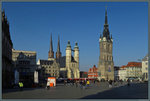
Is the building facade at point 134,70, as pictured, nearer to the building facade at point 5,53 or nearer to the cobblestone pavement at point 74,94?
the building facade at point 5,53

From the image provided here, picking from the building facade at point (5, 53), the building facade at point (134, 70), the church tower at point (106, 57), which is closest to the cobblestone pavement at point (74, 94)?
the building facade at point (5, 53)

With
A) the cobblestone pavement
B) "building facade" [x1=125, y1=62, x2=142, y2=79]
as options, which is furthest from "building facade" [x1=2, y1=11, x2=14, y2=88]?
"building facade" [x1=125, y1=62, x2=142, y2=79]

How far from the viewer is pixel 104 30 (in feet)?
650

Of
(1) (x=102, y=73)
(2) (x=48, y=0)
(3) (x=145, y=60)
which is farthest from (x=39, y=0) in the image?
(1) (x=102, y=73)

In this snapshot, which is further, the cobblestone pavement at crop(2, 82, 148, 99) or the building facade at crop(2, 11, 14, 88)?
the building facade at crop(2, 11, 14, 88)

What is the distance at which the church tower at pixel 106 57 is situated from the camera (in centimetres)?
18750

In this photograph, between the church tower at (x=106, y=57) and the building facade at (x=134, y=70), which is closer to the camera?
the building facade at (x=134, y=70)

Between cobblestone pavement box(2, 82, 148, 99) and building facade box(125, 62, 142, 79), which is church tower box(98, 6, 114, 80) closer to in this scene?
building facade box(125, 62, 142, 79)

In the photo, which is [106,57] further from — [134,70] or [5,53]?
[5,53]

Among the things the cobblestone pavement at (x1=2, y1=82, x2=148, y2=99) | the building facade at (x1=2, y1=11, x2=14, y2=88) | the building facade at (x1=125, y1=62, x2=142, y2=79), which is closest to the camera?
the cobblestone pavement at (x1=2, y1=82, x2=148, y2=99)

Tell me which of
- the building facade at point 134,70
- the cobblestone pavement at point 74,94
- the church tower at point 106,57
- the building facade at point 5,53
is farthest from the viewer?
the church tower at point 106,57

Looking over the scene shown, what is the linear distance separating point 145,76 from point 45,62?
85.1m

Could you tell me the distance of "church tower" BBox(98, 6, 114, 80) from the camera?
18750cm

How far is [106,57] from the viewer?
626ft
